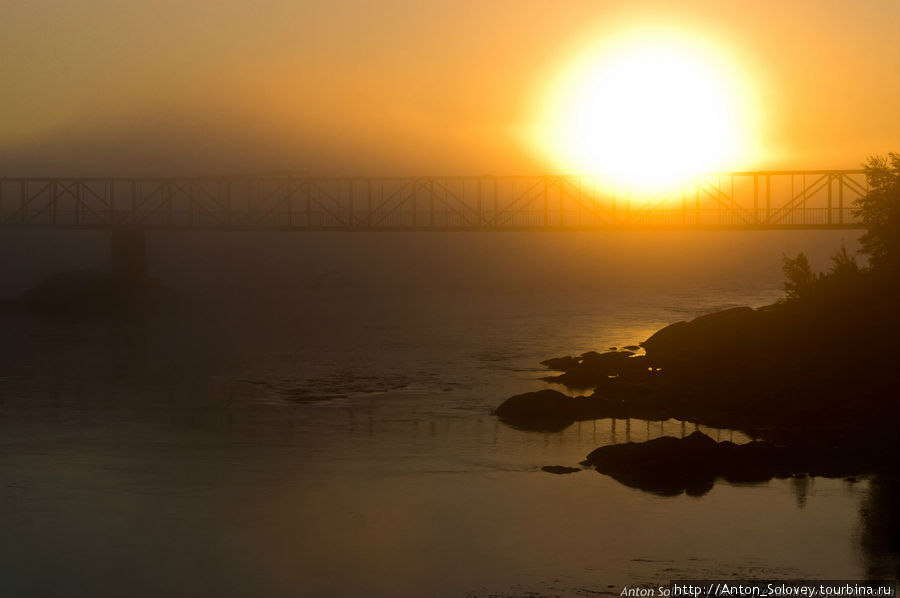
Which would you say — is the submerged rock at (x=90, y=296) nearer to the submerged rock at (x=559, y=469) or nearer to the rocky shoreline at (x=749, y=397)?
the rocky shoreline at (x=749, y=397)

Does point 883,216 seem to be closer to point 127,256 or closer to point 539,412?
point 539,412

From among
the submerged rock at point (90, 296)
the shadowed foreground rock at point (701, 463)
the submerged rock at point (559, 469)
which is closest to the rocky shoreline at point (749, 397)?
the shadowed foreground rock at point (701, 463)

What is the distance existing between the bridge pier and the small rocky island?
232ft

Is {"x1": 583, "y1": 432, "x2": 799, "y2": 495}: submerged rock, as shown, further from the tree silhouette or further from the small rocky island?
the tree silhouette

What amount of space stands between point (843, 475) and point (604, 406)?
1285cm

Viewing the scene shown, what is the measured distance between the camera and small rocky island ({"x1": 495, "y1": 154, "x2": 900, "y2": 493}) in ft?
106

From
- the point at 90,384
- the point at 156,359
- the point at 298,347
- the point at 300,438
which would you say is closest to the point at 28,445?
the point at 300,438

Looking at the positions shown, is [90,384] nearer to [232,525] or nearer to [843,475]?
[232,525]

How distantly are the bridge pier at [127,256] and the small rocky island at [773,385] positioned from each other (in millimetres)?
70789

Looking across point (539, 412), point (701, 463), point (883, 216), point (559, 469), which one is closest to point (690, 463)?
point (701, 463)

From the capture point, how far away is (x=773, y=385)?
44.2 meters

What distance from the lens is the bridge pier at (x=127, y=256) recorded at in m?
121

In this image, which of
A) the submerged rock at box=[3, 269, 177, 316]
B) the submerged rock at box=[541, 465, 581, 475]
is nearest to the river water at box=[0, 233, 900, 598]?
the submerged rock at box=[541, 465, 581, 475]

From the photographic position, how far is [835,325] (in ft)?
163
